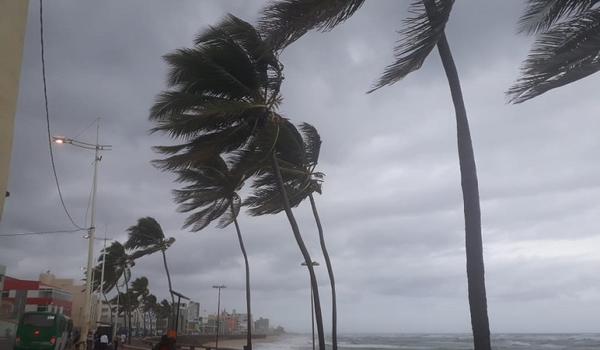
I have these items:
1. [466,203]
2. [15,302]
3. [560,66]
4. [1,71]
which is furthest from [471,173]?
[15,302]

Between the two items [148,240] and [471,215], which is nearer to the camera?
[471,215]

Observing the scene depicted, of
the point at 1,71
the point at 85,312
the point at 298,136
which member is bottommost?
the point at 85,312

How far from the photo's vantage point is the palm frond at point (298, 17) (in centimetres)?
639

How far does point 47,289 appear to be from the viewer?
185 ft

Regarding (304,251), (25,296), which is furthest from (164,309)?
(304,251)

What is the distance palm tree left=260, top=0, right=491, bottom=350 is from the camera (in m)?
5.49

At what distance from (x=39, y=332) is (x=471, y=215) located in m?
15.9

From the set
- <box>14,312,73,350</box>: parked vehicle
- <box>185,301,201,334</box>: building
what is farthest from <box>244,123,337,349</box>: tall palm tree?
<box>185,301,201,334</box>: building

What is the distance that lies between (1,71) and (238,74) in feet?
16.6

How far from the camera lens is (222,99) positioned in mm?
11680

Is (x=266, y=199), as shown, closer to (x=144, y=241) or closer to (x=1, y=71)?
(x=1, y=71)

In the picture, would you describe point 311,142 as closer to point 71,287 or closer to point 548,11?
point 548,11

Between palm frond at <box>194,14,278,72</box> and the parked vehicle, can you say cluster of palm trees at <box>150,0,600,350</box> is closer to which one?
palm frond at <box>194,14,278,72</box>

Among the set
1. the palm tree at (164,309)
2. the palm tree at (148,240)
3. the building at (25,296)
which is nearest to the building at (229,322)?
the palm tree at (164,309)
